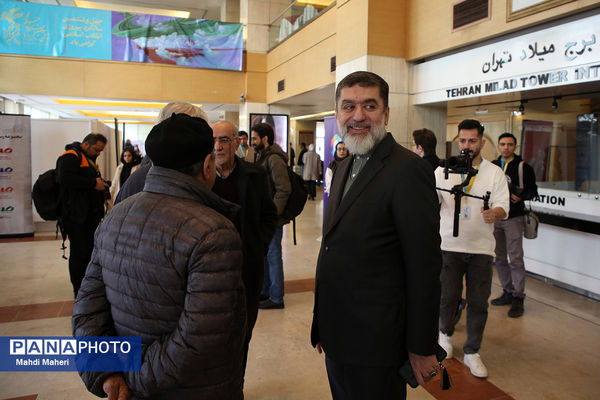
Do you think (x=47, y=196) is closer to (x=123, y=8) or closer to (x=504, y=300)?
(x=504, y=300)

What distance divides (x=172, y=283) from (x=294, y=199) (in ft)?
8.82

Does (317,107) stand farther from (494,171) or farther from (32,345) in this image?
(32,345)

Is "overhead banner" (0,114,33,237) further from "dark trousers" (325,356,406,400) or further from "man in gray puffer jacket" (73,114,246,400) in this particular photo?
"dark trousers" (325,356,406,400)

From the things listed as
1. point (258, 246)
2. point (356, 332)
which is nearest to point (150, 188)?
point (356, 332)

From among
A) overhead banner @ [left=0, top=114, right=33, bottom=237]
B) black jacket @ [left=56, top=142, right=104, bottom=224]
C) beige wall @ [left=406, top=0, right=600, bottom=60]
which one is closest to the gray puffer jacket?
black jacket @ [left=56, top=142, right=104, bottom=224]

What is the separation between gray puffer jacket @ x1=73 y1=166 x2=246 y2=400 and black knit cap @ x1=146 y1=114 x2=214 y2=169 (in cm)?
4

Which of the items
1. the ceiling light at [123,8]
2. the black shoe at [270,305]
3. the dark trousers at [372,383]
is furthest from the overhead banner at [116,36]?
the dark trousers at [372,383]

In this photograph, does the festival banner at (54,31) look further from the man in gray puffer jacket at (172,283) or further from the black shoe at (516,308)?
the man in gray puffer jacket at (172,283)

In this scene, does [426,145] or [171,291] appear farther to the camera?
[426,145]

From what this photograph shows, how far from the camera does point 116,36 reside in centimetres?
1070

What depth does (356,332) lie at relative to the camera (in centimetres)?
153

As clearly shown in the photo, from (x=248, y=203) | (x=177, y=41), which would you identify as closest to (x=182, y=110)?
(x=248, y=203)

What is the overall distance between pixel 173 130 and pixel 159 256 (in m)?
0.37

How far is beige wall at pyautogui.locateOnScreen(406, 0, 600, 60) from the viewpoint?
3979 mm
